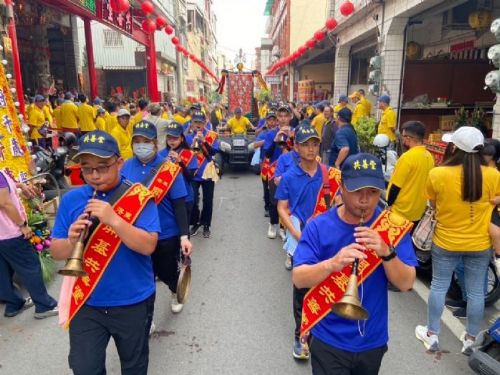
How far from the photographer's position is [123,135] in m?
7.60

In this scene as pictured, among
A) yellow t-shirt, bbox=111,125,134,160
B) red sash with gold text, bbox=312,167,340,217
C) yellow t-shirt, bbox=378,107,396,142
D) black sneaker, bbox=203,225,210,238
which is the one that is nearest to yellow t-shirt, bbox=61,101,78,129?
yellow t-shirt, bbox=111,125,134,160

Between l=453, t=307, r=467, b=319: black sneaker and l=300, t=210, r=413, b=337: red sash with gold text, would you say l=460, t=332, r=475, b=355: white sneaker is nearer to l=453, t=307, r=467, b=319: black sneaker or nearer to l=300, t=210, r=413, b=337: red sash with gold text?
l=453, t=307, r=467, b=319: black sneaker

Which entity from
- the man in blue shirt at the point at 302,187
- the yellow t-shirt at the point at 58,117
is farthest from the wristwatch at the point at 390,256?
the yellow t-shirt at the point at 58,117

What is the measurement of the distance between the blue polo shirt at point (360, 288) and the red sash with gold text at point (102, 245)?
0.97 metres

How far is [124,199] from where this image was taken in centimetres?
238

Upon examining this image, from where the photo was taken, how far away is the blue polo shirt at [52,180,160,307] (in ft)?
7.77

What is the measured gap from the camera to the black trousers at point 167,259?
3.90 metres

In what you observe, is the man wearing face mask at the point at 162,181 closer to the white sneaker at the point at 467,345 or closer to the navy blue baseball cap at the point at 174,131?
the navy blue baseball cap at the point at 174,131

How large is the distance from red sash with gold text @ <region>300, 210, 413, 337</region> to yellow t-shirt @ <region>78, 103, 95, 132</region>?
39.6 ft

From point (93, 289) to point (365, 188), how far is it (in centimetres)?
163

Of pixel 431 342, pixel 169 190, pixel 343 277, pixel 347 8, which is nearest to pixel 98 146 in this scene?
pixel 169 190

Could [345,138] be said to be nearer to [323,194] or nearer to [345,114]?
A: [345,114]

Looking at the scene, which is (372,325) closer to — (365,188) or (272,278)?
(365,188)

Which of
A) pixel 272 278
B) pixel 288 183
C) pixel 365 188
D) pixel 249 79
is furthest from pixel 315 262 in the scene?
pixel 249 79
